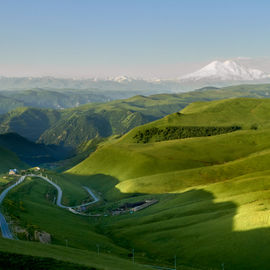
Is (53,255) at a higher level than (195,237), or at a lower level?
higher

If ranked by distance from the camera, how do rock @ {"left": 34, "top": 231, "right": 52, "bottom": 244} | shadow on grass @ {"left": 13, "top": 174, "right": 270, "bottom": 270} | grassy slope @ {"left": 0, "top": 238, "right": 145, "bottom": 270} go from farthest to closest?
rock @ {"left": 34, "top": 231, "right": 52, "bottom": 244}, shadow on grass @ {"left": 13, "top": 174, "right": 270, "bottom": 270}, grassy slope @ {"left": 0, "top": 238, "right": 145, "bottom": 270}

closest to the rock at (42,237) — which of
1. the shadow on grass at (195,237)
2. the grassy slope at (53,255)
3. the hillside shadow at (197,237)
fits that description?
the shadow on grass at (195,237)

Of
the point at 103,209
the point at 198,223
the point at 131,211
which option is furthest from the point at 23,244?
the point at 103,209

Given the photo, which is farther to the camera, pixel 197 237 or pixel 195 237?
pixel 195 237

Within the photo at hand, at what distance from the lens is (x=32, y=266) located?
5050 cm

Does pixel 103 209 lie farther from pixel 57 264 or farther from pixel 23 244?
pixel 57 264

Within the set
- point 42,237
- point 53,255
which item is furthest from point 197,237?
point 53,255

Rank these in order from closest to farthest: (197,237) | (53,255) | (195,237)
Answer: (53,255) → (197,237) → (195,237)

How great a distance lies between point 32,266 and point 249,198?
84.0m

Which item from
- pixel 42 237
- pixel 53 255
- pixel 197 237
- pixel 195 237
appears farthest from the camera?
pixel 195 237

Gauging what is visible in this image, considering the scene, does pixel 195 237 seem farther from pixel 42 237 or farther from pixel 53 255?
pixel 53 255

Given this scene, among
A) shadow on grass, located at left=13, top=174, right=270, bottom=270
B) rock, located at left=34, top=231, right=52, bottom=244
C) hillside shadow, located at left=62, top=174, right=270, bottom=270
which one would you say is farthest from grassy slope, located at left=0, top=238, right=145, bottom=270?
hillside shadow, located at left=62, top=174, right=270, bottom=270

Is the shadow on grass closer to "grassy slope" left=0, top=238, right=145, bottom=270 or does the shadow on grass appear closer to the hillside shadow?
the hillside shadow

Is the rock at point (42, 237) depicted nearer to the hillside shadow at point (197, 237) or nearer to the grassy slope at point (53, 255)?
the hillside shadow at point (197, 237)
